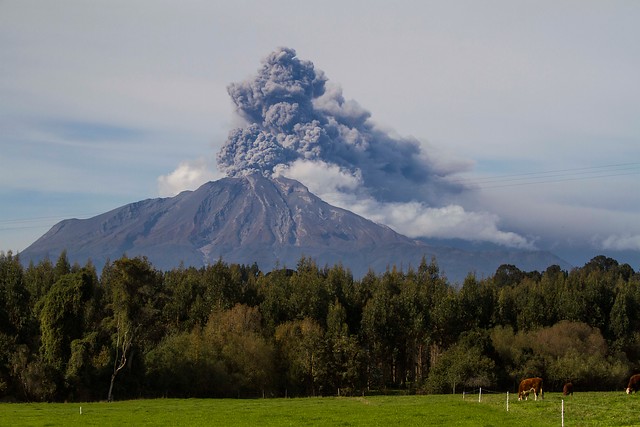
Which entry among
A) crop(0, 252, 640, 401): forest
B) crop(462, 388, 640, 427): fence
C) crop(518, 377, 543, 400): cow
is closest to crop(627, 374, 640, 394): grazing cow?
crop(462, 388, 640, 427): fence

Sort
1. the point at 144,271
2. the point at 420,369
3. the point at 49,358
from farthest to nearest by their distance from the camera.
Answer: the point at 420,369, the point at 144,271, the point at 49,358

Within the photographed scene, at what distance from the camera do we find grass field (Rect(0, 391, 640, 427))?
42.4 m

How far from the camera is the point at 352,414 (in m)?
48.4

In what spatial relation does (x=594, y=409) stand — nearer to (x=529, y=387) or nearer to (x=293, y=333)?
(x=529, y=387)

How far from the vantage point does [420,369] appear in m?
101

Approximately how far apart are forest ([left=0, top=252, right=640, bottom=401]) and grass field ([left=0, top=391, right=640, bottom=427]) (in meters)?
14.7

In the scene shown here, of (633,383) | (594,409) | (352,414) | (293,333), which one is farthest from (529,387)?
(293,333)

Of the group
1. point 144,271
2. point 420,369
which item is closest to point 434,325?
point 420,369

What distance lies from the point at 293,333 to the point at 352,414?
45.2 m

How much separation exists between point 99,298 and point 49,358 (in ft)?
68.9

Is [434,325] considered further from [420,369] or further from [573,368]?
[573,368]

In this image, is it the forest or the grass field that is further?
the forest

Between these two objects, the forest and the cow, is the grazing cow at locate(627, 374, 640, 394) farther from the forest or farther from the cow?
the forest

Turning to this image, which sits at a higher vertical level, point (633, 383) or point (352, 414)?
point (633, 383)
